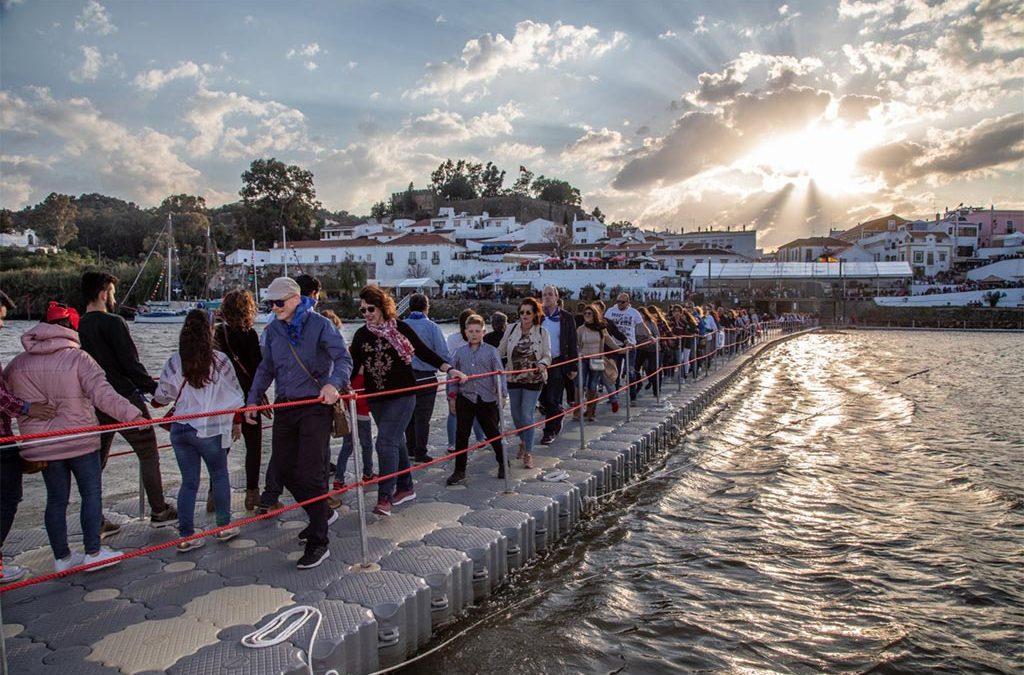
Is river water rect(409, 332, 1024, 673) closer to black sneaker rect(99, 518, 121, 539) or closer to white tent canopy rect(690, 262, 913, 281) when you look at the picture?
black sneaker rect(99, 518, 121, 539)

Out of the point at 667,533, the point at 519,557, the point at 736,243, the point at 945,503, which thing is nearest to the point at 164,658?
the point at 519,557

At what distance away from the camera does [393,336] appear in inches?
216

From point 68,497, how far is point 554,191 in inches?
5173

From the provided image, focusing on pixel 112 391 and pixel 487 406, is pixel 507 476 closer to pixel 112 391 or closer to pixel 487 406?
pixel 487 406

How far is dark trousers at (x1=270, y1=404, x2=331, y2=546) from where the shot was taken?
4430 mm

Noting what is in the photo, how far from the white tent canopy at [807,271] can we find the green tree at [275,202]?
54302 millimetres

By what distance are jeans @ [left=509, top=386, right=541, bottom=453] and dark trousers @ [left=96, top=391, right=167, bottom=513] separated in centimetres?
368

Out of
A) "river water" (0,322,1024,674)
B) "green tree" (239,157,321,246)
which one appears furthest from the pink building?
"river water" (0,322,1024,674)

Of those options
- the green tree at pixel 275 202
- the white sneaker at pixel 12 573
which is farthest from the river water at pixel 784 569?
the green tree at pixel 275 202

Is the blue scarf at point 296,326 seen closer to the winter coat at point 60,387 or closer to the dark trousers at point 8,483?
the winter coat at point 60,387

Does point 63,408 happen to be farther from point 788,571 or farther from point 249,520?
point 788,571

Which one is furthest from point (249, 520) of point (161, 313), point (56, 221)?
point (56, 221)

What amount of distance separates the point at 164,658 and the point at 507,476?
3538 mm

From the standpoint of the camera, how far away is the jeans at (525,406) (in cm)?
766
